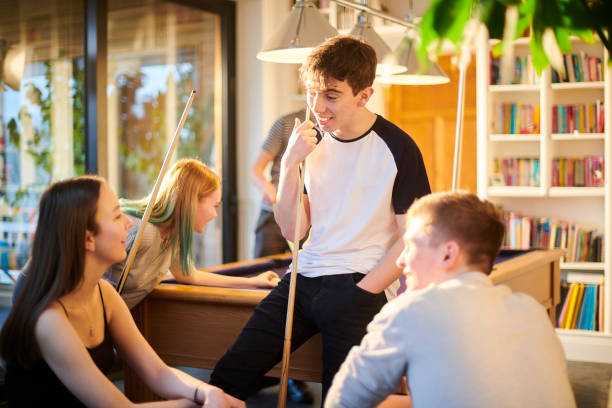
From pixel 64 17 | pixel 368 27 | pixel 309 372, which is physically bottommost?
pixel 309 372

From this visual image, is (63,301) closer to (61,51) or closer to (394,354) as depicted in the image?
(394,354)

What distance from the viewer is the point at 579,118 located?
4.82 meters

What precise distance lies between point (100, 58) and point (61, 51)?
0.23m

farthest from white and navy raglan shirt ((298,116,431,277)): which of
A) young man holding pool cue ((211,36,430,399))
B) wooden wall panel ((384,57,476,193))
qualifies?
wooden wall panel ((384,57,476,193))

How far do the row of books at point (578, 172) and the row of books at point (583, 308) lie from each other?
67cm

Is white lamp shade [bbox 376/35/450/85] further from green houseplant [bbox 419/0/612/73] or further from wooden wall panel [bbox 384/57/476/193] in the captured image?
wooden wall panel [bbox 384/57/476/193]

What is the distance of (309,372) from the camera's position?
231 cm

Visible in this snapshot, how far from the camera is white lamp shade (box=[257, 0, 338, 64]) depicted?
2.63 m

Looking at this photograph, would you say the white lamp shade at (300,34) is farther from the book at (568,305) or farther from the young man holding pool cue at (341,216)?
the book at (568,305)

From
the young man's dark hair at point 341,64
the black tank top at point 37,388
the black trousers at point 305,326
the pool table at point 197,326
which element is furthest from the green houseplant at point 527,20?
the pool table at point 197,326

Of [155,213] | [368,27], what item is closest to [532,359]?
[155,213]

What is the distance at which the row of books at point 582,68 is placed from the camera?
475 cm

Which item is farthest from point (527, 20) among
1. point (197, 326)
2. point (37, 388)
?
point (197, 326)

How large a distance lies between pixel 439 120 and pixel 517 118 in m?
0.73
